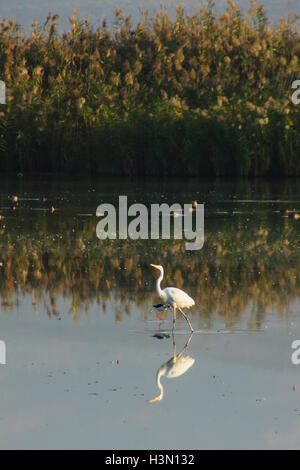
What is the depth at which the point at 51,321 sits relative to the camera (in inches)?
279

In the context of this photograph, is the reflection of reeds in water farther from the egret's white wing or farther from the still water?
the egret's white wing

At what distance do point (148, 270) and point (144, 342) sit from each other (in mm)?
2862

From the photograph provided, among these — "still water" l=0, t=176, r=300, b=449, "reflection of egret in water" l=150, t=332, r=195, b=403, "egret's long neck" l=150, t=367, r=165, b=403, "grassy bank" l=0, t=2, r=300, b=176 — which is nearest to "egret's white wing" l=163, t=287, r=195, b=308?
"still water" l=0, t=176, r=300, b=449

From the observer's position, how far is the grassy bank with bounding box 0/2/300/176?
21438 millimetres

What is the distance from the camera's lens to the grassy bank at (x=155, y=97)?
844 inches

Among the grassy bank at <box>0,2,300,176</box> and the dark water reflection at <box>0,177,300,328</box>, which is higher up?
the grassy bank at <box>0,2,300,176</box>

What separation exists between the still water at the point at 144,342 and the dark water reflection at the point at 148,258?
0.02 metres

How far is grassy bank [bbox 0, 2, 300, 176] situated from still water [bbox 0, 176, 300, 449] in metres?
9.01

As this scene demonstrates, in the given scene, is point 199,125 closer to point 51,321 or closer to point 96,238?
point 96,238

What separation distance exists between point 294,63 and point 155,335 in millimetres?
18149

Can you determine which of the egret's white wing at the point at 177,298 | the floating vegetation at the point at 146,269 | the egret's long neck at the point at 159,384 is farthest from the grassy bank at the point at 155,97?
the egret's long neck at the point at 159,384

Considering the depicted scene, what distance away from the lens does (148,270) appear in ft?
30.7

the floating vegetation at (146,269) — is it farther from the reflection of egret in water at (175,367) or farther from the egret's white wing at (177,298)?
the reflection of egret in water at (175,367)

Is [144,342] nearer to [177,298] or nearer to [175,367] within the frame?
[177,298]
